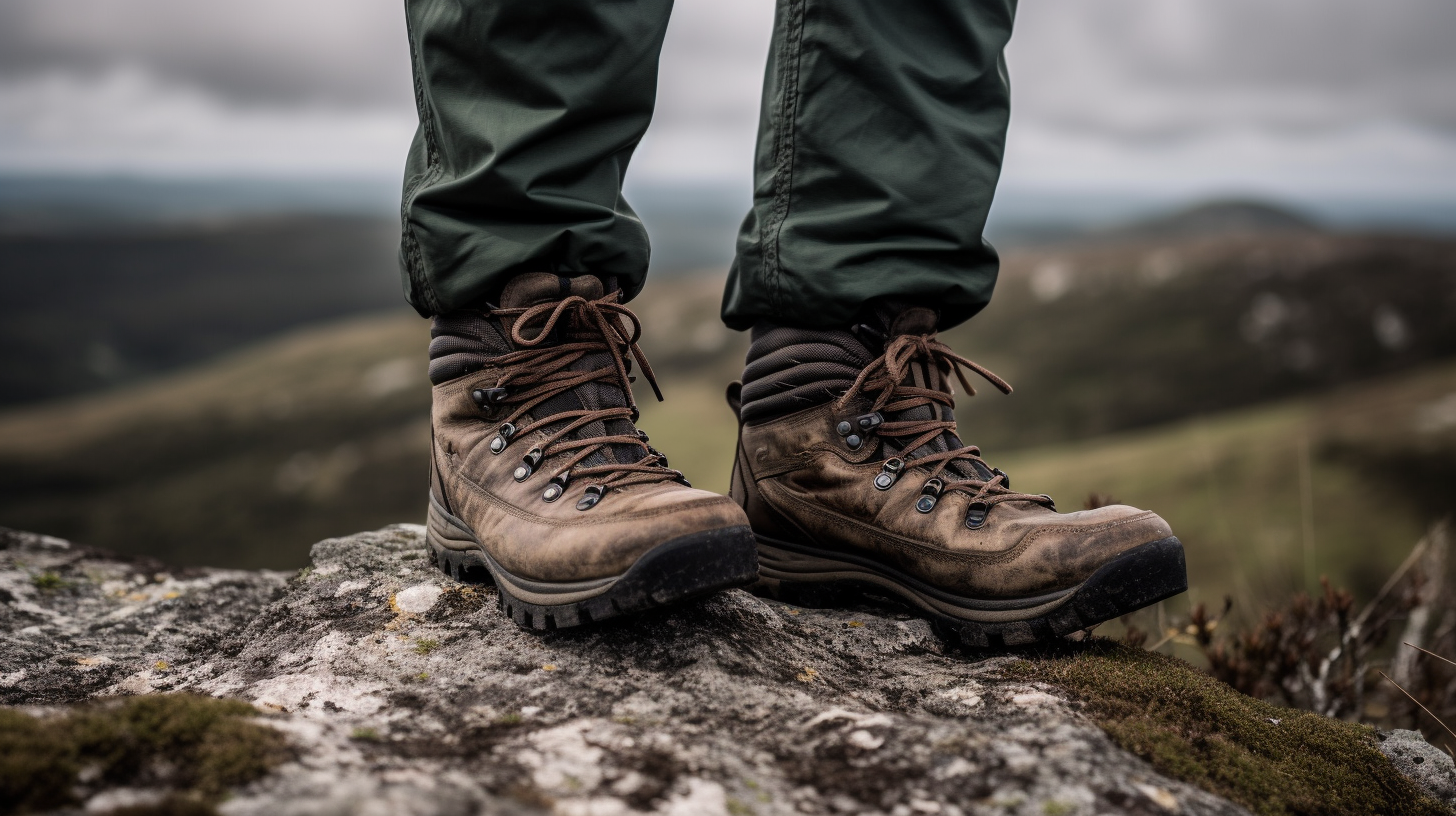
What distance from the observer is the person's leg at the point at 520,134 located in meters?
2.59

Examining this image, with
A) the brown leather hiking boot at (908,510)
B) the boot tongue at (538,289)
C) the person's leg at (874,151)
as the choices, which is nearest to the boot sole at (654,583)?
the brown leather hiking boot at (908,510)

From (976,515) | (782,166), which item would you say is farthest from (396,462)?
(976,515)

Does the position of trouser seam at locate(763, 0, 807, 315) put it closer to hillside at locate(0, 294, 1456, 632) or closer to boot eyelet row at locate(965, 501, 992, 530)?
boot eyelet row at locate(965, 501, 992, 530)

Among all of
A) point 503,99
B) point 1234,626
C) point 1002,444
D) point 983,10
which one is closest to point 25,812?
point 503,99

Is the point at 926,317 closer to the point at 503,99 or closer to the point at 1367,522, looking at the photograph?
the point at 503,99

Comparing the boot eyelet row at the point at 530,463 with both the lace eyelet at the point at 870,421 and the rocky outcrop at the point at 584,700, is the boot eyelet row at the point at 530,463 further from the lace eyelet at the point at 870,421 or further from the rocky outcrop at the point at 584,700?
the lace eyelet at the point at 870,421

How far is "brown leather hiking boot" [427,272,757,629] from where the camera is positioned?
2.36m

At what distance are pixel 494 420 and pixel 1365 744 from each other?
8.87ft

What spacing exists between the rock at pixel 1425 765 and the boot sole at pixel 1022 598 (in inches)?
31.1

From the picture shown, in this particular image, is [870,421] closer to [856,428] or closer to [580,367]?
[856,428]

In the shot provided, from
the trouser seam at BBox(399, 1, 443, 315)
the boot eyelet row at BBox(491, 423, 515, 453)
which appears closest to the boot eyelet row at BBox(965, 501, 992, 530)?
the boot eyelet row at BBox(491, 423, 515, 453)

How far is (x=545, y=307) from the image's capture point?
276 cm

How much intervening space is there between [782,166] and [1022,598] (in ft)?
5.03

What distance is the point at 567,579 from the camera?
244 cm
